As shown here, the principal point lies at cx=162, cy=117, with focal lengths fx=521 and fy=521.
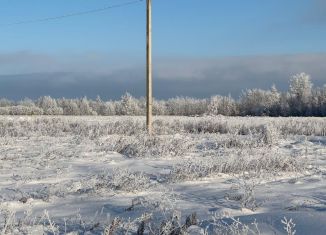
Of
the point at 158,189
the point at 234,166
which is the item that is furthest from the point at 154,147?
the point at 158,189

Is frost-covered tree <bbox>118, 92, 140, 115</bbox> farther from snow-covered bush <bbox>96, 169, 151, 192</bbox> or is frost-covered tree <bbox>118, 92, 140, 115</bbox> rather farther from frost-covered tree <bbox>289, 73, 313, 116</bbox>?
snow-covered bush <bbox>96, 169, 151, 192</bbox>

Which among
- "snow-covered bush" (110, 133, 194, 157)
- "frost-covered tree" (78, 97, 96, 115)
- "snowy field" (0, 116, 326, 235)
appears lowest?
"snowy field" (0, 116, 326, 235)

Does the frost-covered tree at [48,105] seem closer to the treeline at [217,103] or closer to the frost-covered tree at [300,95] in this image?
the treeline at [217,103]

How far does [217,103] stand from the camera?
166ft

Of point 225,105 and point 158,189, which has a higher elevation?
point 225,105

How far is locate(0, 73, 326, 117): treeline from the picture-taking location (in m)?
53.2

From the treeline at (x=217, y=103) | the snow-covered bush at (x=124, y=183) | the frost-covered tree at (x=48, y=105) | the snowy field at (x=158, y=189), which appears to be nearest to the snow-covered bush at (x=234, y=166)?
the snowy field at (x=158, y=189)

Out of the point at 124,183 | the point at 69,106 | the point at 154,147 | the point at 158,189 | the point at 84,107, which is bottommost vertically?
the point at 158,189

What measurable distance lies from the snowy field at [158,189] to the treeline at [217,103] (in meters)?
39.7

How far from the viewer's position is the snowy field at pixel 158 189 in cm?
487

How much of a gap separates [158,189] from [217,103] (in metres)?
44.0

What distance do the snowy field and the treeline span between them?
130ft

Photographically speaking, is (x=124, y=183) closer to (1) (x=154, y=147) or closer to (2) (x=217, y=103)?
(1) (x=154, y=147)

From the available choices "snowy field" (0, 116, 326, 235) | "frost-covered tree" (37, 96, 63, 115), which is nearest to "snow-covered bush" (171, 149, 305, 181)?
"snowy field" (0, 116, 326, 235)
